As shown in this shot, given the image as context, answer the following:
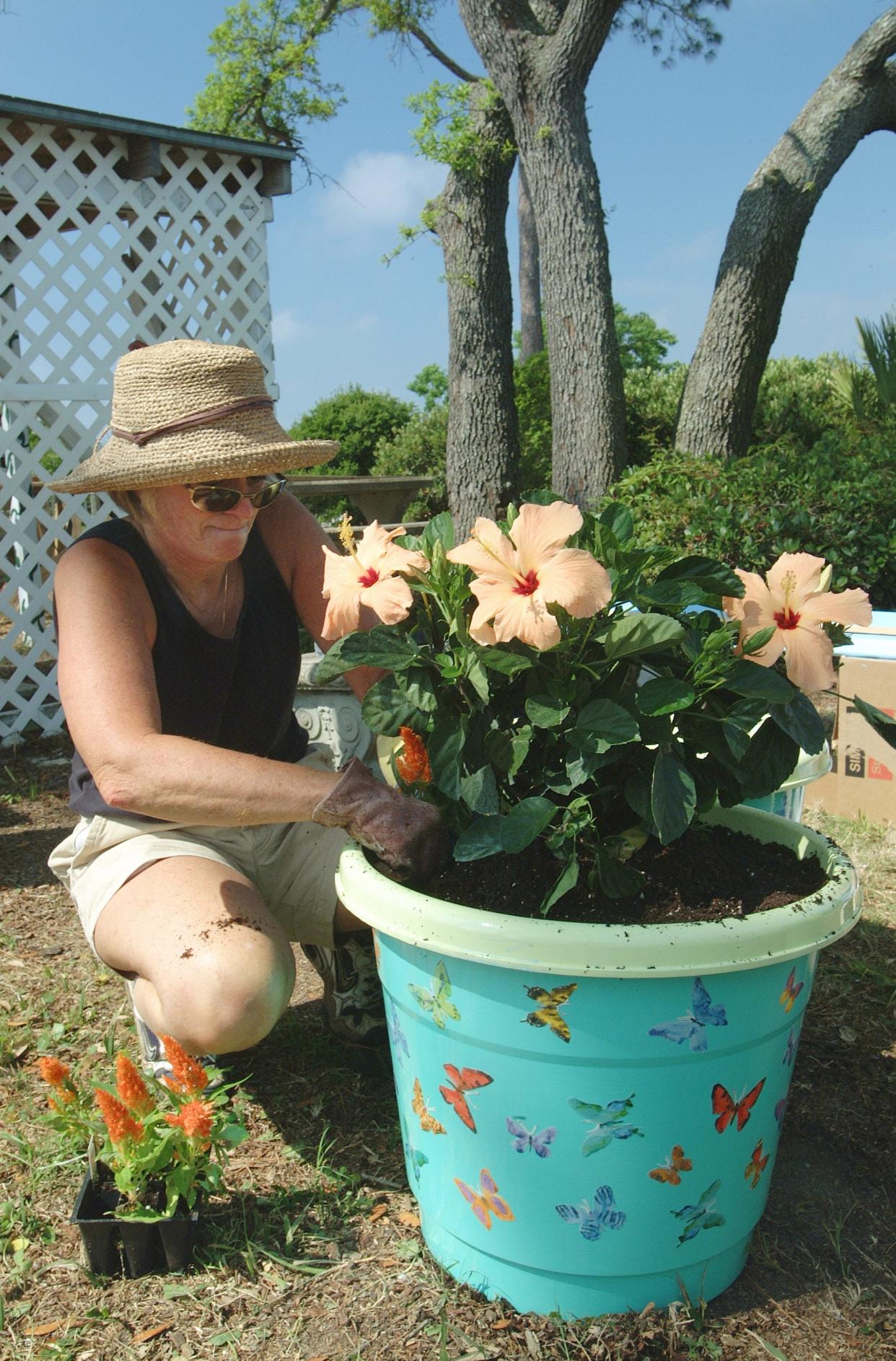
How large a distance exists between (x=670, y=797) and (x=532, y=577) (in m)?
0.30

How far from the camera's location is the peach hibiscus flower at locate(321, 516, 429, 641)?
4.29 ft

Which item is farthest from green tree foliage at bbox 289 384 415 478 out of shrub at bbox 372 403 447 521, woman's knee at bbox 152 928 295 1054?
woman's knee at bbox 152 928 295 1054

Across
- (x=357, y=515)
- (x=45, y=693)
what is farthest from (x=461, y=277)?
(x=45, y=693)

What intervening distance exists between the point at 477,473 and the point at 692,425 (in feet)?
5.41

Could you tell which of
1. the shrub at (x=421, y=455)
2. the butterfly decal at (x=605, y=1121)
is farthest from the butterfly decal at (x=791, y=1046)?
the shrub at (x=421, y=455)

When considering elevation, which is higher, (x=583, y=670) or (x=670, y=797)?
(x=583, y=670)

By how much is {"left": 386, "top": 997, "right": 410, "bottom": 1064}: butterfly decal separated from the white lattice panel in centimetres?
388

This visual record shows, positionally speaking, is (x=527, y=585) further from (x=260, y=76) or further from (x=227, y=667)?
(x=260, y=76)

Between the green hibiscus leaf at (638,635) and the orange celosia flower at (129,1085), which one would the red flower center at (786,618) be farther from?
the orange celosia flower at (129,1085)

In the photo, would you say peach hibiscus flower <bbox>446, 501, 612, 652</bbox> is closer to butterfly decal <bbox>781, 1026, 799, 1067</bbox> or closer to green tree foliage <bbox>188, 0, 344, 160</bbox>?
butterfly decal <bbox>781, 1026, 799, 1067</bbox>

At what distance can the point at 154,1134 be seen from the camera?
1.45 meters

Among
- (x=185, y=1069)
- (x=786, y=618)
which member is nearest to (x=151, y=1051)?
(x=185, y=1069)

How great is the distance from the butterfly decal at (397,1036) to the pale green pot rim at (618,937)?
181mm

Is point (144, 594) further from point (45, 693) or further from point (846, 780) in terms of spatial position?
point (45, 693)
